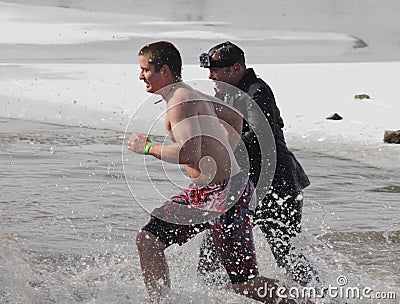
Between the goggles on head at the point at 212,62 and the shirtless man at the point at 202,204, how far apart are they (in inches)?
20.6

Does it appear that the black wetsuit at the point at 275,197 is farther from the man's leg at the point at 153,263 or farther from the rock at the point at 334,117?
the rock at the point at 334,117

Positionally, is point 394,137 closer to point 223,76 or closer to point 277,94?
point 277,94

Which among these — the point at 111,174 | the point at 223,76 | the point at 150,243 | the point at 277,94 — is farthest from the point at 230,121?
the point at 277,94

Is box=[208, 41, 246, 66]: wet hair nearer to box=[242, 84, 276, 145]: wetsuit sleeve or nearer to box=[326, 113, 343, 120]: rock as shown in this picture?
box=[242, 84, 276, 145]: wetsuit sleeve

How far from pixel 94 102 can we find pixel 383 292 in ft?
21.3

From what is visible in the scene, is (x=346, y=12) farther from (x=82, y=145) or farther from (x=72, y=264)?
(x=72, y=264)

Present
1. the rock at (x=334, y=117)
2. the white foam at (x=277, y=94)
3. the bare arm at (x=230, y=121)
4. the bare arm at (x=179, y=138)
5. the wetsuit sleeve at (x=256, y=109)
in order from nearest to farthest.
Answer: the bare arm at (x=179, y=138) → the bare arm at (x=230, y=121) → the wetsuit sleeve at (x=256, y=109) → the white foam at (x=277, y=94) → the rock at (x=334, y=117)

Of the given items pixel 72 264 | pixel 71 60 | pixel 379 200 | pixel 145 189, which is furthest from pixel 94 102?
pixel 72 264

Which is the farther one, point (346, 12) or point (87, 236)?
point (346, 12)

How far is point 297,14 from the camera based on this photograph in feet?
65.8

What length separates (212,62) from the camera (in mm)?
4797

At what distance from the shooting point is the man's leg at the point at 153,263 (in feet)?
13.8

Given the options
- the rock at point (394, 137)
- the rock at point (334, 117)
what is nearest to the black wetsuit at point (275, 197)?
the rock at point (394, 137)

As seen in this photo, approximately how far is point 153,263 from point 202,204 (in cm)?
39
